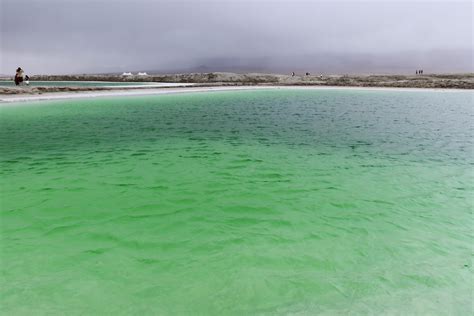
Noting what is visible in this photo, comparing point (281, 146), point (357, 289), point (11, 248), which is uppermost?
point (281, 146)

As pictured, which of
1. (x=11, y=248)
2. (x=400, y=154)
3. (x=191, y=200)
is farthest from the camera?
(x=400, y=154)

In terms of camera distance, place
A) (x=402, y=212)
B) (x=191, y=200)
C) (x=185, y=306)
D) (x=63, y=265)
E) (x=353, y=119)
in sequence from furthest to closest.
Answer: (x=353, y=119) < (x=191, y=200) < (x=402, y=212) < (x=63, y=265) < (x=185, y=306)

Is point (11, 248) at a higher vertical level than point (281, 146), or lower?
lower

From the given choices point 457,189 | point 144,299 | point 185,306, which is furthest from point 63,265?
point 457,189

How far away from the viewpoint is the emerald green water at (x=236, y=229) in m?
5.32

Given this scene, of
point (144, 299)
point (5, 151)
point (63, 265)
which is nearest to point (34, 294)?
point (63, 265)

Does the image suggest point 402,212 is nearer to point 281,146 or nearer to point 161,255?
point 161,255

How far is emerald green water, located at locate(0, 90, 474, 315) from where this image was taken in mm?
5324

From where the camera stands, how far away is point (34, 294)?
531cm

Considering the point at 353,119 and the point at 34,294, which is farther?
the point at 353,119

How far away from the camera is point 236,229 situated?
7812 mm

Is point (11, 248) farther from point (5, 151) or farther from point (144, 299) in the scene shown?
point (5, 151)

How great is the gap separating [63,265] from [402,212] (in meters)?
8.74

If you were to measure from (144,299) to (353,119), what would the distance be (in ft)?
86.6
